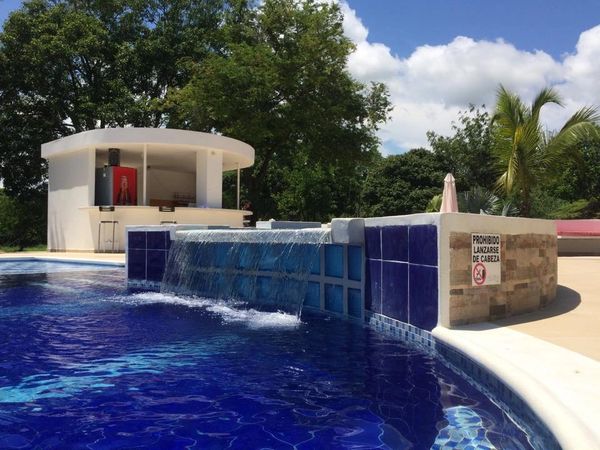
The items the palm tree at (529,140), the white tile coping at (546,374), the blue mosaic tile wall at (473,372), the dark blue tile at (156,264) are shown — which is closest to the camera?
the white tile coping at (546,374)

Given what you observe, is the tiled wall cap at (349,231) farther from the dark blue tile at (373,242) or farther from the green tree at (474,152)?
the green tree at (474,152)

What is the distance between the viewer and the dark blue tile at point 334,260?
25.6ft

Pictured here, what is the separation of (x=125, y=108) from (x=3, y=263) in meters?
14.5

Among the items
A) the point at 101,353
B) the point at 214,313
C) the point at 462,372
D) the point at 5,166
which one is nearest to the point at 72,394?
the point at 101,353

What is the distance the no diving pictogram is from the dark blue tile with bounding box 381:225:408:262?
0.81 m

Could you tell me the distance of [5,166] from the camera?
1219 inches

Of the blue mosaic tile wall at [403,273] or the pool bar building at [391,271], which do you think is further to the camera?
the blue mosaic tile wall at [403,273]

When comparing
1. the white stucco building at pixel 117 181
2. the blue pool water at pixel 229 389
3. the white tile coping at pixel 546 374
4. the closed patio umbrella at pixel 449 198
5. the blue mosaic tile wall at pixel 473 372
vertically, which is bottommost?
the blue pool water at pixel 229 389

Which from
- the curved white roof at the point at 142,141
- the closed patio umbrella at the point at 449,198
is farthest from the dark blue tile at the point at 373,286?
the curved white roof at the point at 142,141

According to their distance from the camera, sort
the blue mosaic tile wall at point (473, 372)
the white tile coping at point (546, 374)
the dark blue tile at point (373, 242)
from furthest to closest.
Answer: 1. the dark blue tile at point (373, 242)
2. the blue mosaic tile wall at point (473, 372)
3. the white tile coping at point (546, 374)

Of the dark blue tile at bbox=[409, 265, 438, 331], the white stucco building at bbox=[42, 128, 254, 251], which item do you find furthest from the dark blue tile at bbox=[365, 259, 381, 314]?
the white stucco building at bbox=[42, 128, 254, 251]

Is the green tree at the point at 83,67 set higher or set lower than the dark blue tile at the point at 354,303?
higher

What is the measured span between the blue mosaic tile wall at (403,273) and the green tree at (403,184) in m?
32.6

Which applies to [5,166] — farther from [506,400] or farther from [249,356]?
[506,400]
